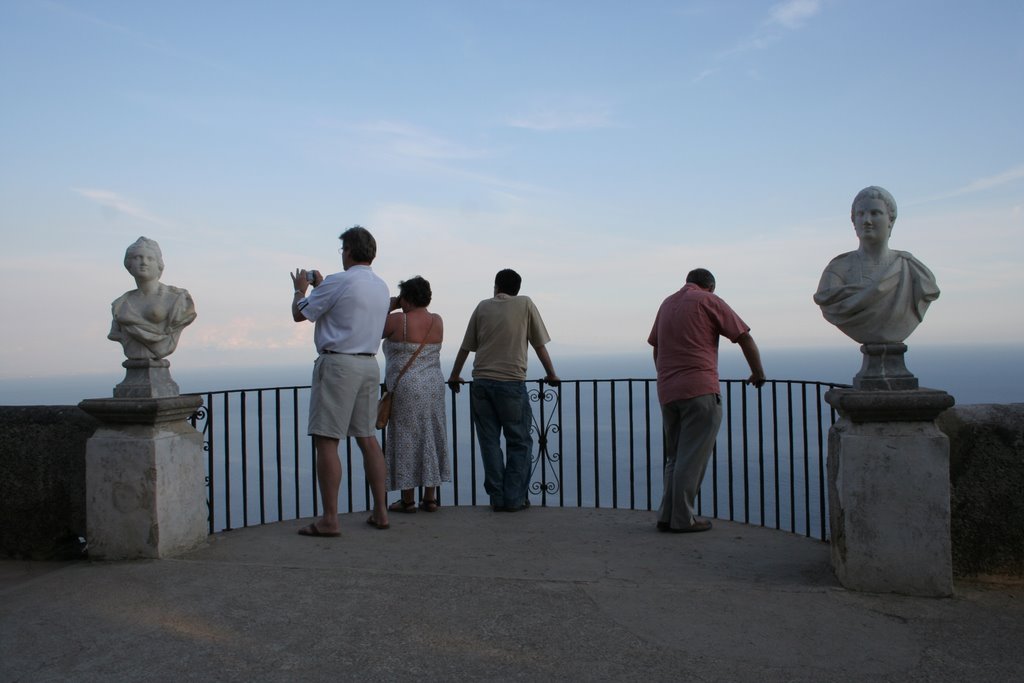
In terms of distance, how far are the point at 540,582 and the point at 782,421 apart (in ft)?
272

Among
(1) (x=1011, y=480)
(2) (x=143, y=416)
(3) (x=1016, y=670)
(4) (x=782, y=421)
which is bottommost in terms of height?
(4) (x=782, y=421)

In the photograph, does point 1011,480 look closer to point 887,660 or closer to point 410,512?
point 887,660

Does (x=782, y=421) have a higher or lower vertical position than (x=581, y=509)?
lower

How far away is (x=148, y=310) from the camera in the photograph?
4785 mm

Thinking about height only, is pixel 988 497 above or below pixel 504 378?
Result: below

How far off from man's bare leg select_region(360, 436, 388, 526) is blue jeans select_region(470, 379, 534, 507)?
86 centimetres

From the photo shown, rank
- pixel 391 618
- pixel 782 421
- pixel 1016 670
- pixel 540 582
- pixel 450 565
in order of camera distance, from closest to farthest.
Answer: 1. pixel 1016 670
2. pixel 391 618
3. pixel 540 582
4. pixel 450 565
5. pixel 782 421

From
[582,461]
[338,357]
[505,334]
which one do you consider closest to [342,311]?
[338,357]

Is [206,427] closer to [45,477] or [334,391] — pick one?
[45,477]

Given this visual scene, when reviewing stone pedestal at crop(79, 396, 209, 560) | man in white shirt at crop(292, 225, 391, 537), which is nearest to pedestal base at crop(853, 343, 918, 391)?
man in white shirt at crop(292, 225, 391, 537)

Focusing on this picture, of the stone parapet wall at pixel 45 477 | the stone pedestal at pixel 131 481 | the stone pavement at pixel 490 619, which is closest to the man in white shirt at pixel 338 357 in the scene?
the stone pavement at pixel 490 619

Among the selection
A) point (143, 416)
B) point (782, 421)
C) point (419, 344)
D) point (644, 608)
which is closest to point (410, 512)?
point (419, 344)

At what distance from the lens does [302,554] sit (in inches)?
186

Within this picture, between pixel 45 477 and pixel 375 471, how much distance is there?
2141mm
